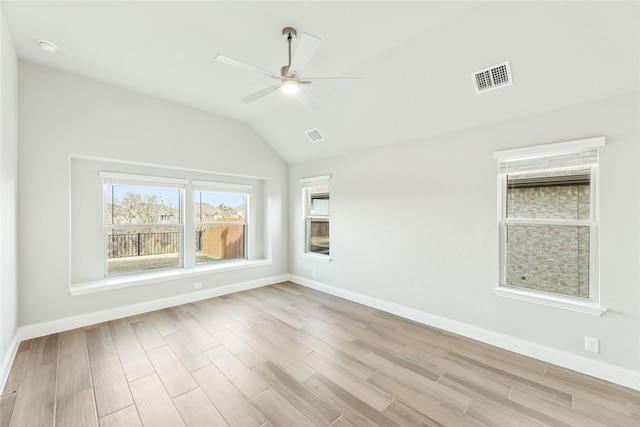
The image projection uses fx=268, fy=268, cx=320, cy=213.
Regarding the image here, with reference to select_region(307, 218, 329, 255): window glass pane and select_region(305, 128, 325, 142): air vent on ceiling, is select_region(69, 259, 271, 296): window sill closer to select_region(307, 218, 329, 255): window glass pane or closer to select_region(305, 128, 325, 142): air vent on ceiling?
select_region(307, 218, 329, 255): window glass pane

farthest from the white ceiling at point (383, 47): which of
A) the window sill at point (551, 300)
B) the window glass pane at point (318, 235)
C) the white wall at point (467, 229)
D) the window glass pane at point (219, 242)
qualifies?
the window glass pane at point (219, 242)

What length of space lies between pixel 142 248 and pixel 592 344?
565 centimetres

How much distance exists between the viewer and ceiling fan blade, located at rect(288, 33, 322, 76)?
190 cm

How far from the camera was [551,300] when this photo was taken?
8.75 ft

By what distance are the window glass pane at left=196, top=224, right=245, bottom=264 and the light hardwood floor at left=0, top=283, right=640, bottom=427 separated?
160 centimetres

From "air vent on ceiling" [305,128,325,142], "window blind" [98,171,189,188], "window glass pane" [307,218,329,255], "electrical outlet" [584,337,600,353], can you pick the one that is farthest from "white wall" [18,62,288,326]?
"electrical outlet" [584,337,600,353]

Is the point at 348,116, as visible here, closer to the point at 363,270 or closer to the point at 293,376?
the point at 363,270

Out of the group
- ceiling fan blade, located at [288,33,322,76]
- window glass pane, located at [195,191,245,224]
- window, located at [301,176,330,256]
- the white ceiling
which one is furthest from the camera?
window, located at [301,176,330,256]

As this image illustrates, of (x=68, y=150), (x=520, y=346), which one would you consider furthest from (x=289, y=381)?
(x=68, y=150)

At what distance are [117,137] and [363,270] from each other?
4.02m

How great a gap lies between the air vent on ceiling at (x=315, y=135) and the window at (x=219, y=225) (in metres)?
1.90

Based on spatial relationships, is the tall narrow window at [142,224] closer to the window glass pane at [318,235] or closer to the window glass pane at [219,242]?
the window glass pane at [219,242]

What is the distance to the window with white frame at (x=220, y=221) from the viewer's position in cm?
483

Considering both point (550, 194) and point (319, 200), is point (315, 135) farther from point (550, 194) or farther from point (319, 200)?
point (550, 194)
